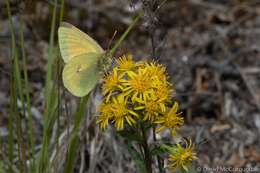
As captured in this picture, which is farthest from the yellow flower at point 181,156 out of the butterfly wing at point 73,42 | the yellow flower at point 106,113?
the butterfly wing at point 73,42

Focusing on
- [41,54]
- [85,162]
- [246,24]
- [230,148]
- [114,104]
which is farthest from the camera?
[246,24]

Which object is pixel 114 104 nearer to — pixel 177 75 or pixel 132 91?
pixel 132 91

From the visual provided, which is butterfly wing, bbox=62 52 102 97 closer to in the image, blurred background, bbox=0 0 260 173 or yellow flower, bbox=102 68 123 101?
yellow flower, bbox=102 68 123 101

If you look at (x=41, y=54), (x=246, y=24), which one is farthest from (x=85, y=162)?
(x=246, y=24)

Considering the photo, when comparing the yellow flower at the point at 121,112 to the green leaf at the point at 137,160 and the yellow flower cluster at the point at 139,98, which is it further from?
the green leaf at the point at 137,160

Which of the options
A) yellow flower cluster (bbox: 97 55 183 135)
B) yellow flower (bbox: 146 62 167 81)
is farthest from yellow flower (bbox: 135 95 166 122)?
yellow flower (bbox: 146 62 167 81)
